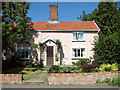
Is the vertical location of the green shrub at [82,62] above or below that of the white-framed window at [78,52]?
below

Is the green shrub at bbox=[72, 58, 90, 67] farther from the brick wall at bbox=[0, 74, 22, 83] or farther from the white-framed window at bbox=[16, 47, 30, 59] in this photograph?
the brick wall at bbox=[0, 74, 22, 83]

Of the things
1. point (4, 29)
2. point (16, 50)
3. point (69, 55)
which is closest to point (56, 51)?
point (69, 55)

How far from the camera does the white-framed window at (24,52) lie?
759 inches

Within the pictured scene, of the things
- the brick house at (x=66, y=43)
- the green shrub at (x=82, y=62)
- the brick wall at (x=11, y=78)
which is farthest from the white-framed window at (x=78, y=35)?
the brick wall at (x=11, y=78)

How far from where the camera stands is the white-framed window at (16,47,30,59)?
63.2ft

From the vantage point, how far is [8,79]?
9336 mm

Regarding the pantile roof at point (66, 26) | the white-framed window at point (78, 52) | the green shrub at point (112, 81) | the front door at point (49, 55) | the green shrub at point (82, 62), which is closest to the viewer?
the green shrub at point (112, 81)

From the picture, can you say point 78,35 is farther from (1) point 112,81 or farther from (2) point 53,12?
(1) point 112,81

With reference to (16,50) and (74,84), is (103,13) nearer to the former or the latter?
(16,50)

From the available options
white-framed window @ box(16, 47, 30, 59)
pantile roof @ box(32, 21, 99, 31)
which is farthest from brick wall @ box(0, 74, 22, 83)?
pantile roof @ box(32, 21, 99, 31)

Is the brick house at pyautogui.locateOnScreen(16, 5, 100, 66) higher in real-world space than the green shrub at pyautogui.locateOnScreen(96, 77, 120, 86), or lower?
higher

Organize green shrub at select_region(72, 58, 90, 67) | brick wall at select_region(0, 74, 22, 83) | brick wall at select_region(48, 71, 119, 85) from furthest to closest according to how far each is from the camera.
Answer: green shrub at select_region(72, 58, 90, 67), brick wall at select_region(0, 74, 22, 83), brick wall at select_region(48, 71, 119, 85)

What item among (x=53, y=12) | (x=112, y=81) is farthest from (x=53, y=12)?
(x=112, y=81)

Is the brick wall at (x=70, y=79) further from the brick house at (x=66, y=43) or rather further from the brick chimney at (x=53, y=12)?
the brick chimney at (x=53, y=12)
